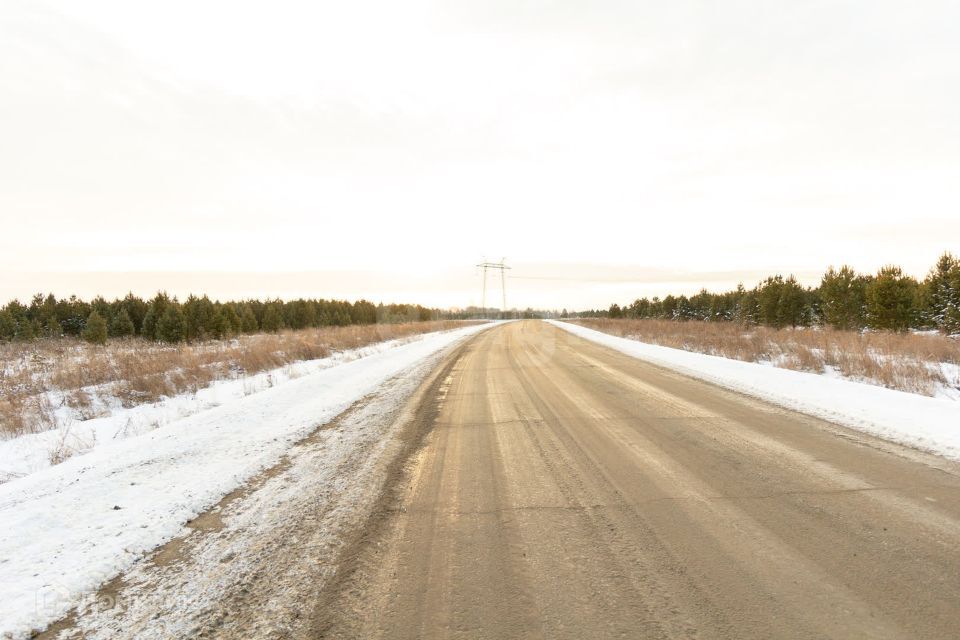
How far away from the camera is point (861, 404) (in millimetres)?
6789

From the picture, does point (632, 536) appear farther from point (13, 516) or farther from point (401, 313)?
point (401, 313)

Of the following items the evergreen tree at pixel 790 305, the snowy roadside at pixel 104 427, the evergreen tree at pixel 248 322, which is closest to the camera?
the snowy roadside at pixel 104 427

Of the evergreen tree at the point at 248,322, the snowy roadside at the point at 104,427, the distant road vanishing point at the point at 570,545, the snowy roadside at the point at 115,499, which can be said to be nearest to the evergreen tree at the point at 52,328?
the evergreen tree at the point at 248,322

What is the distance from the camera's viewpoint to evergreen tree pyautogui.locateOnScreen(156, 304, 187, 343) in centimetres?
3117

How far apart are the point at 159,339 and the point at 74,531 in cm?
3523

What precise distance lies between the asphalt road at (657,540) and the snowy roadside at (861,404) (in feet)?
1.55

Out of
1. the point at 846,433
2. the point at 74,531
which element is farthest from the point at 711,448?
the point at 74,531

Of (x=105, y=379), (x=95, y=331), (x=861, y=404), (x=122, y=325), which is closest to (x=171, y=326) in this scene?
(x=95, y=331)

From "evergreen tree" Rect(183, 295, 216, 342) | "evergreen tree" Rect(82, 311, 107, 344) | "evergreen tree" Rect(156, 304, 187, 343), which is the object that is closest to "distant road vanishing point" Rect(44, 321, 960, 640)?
"evergreen tree" Rect(156, 304, 187, 343)

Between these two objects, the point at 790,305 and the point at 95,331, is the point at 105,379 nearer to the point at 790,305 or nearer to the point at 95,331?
the point at 95,331

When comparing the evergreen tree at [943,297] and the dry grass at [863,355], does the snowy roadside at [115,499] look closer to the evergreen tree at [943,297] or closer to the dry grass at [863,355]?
the dry grass at [863,355]

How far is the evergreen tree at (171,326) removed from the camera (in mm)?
31172

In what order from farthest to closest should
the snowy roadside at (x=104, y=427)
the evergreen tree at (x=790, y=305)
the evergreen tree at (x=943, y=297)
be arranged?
1. the evergreen tree at (x=790, y=305)
2. the evergreen tree at (x=943, y=297)
3. the snowy roadside at (x=104, y=427)

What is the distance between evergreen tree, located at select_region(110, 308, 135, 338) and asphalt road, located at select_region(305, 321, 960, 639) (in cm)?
4168
